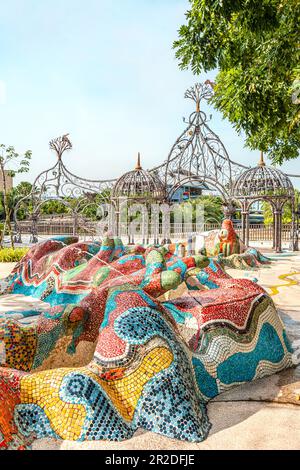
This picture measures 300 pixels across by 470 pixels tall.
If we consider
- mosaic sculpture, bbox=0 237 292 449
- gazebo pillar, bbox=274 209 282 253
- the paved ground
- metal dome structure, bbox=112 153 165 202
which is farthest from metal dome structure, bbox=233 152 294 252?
the paved ground

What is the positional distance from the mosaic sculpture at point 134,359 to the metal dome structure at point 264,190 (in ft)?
35.7

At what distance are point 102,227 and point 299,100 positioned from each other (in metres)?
14.5

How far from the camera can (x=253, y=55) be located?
22.1ft

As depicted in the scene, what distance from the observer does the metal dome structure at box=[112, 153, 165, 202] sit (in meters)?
15.6

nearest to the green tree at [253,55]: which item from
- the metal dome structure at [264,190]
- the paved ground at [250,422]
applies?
the paved ground at [250,422]

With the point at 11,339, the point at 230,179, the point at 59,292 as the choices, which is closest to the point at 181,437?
the point at 11,339

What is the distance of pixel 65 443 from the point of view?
2.37m

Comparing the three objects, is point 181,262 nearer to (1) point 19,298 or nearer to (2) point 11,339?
(2) point 11,339

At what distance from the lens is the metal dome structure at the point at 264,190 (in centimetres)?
1482

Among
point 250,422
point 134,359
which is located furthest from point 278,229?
point 134,359

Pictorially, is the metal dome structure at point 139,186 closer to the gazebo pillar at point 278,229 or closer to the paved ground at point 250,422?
the gazebo pillar at point 278,229

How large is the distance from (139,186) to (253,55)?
9648 millimetres

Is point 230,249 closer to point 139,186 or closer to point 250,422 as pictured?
point 139,186

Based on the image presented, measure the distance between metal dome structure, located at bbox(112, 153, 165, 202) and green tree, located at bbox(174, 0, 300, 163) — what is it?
903cm
